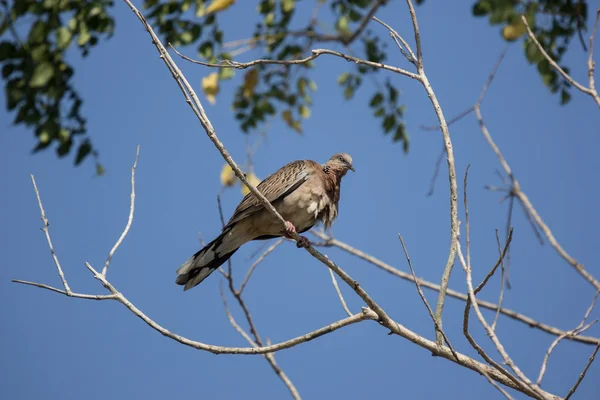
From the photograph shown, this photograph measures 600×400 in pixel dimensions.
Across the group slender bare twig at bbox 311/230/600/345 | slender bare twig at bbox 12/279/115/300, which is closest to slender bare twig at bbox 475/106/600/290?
slender bare twig at bbox 311/230/600/345

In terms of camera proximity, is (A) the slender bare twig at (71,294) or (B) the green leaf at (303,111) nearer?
(A) the slender bare twig at (71,294)

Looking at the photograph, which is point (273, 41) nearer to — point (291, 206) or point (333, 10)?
point (333, 10)

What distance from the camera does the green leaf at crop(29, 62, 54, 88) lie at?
17.5 feet

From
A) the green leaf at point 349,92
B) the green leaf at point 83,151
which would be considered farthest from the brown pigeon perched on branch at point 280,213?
the green leaf at point 349,92

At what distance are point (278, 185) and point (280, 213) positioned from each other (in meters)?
0.22

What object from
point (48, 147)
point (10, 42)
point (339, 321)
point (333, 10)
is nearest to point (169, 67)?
point (339, 321)

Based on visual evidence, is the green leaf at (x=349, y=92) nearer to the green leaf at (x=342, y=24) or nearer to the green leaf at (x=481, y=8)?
the green leaf at (x=342, y=24)

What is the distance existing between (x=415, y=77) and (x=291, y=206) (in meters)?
1.99

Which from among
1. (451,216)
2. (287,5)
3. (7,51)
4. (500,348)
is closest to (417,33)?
(451,216)

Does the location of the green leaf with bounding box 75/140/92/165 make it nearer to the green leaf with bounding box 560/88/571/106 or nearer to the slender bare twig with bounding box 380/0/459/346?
the slender bare twig with bounding box 380/0/459/346

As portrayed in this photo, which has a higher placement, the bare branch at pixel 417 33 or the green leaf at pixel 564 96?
the green leaf at pixel 564 96

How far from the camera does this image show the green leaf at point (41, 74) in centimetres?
534

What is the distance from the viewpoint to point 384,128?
24.5 feet

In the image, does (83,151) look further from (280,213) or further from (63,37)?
(280,213)
